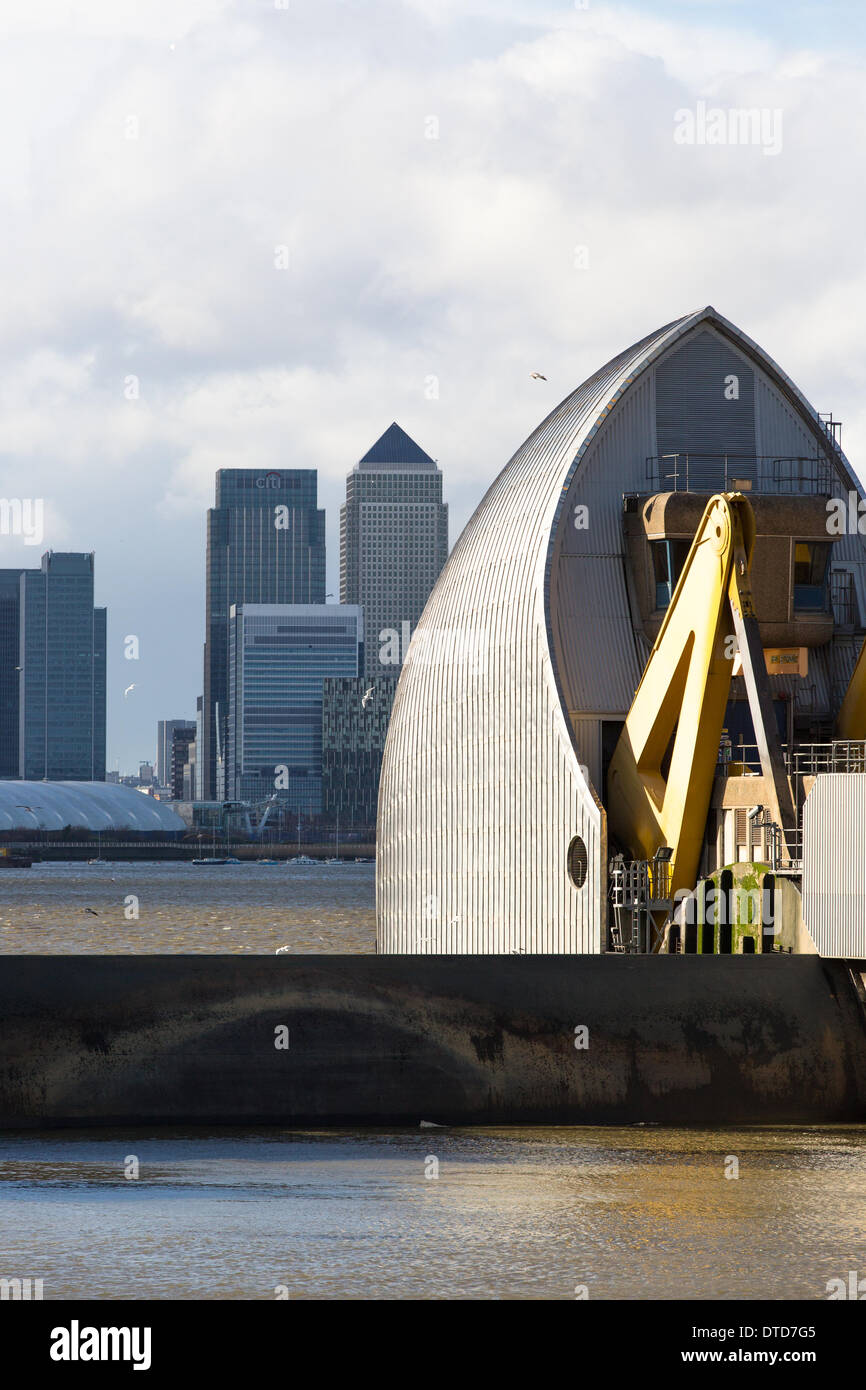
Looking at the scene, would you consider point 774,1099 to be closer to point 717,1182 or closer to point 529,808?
point 717,1182

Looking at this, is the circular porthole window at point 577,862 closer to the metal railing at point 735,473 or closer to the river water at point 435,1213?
the river water at point 435,1213

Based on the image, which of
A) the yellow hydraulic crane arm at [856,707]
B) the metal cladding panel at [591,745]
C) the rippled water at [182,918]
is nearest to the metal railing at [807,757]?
the yellow hydraulic crane arm at [856,707]

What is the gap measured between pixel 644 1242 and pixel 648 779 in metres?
16.6

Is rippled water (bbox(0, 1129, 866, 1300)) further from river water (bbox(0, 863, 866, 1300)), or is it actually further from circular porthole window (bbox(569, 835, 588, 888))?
circular porthole window (bbox(569, 835, 588, 888))

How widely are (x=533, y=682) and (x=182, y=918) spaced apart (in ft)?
250

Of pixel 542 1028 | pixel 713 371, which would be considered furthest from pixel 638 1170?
pixel 713 371

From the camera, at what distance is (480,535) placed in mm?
43031

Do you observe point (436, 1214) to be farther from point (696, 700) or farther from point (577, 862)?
point (577, 862)

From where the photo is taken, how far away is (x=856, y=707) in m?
37.1

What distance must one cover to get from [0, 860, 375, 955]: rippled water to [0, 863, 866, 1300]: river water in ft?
95.7

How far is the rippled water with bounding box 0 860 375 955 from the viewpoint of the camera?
8262cm

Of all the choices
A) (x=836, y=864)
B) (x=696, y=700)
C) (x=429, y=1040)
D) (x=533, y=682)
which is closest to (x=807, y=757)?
(x=533, y=682)

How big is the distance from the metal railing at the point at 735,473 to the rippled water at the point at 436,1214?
15786 millimetres

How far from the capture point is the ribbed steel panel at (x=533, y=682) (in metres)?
36.0
